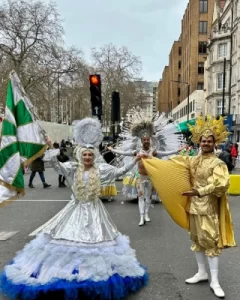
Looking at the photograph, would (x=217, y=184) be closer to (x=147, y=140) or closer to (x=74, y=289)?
(x=74, y=289)

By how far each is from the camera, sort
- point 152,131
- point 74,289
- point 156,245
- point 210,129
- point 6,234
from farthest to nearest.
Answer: point 152,131 < point 6,234 < point 156,245 < point 210,129 < point 74,289

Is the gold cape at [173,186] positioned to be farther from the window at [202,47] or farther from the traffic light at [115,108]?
the window at [202,47]

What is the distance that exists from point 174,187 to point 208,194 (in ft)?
1.46

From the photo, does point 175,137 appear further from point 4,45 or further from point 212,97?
point 212,97

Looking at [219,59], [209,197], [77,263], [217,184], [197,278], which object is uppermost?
[219,59]

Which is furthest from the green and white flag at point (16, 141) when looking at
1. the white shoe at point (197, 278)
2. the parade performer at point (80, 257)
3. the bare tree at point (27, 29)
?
the bare tree at point (27, 29)

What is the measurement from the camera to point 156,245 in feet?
19.7

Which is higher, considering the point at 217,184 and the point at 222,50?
the point at 222,50

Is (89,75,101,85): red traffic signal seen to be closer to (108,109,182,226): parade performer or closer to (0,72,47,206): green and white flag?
(108,109,182,226): parade performer

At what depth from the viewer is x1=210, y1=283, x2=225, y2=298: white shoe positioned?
13.1 ft

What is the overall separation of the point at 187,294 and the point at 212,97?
4694 centimetres

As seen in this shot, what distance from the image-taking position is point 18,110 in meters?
4.02

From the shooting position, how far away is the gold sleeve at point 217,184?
3918 mm

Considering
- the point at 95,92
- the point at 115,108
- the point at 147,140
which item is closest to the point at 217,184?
the point at 147,140
